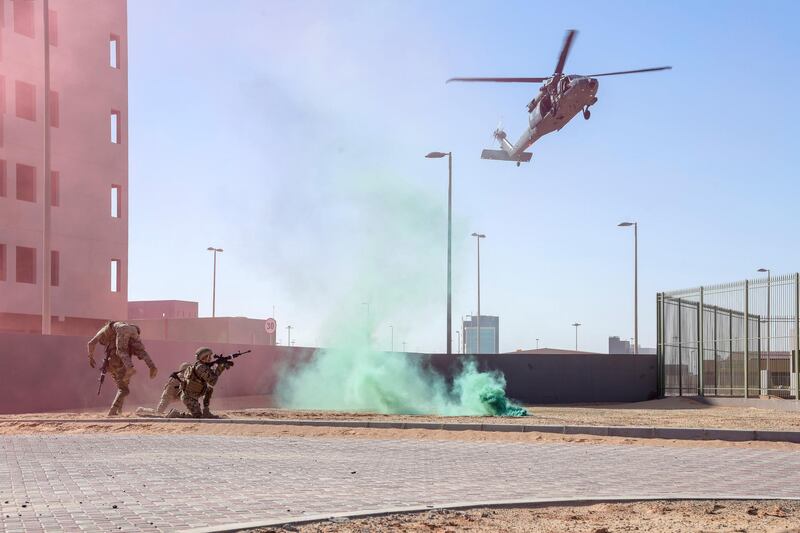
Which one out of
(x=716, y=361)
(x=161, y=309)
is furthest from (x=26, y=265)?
(x=161, y=309)

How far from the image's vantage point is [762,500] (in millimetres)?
8992

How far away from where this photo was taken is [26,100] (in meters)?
45.4

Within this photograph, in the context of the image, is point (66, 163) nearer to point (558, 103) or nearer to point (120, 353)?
point (558, 103)

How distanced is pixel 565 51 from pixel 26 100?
82.2 feet

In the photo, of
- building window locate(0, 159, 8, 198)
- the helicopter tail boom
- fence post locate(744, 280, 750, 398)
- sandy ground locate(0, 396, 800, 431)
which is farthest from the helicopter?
building window locate(0, 159, 8, 198)

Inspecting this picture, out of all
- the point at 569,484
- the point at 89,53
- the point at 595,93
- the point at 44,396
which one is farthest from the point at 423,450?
the point at 89,53

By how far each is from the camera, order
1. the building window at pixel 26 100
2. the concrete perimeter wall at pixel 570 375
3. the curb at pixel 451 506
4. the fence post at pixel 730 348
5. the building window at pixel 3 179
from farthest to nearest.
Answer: the building window at pixel 26 100, the building window at pixel 3 179, the concrete perimeter wall at pixel 570 375, the fence post at pixel 730 348, the curb at pixel 451 506

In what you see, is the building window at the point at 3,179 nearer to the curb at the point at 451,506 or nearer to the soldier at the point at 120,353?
the soldier at the point at 120,353

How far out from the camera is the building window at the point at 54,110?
4575 cm

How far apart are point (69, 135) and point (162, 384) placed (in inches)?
874

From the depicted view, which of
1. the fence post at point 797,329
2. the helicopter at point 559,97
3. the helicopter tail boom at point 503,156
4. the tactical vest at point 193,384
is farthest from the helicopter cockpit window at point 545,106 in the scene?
the tactical vest at point 193,384

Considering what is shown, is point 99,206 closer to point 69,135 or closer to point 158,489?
point 69,135

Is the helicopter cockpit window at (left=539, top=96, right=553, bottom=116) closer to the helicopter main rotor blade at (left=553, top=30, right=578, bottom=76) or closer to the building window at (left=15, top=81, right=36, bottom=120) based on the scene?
the helicopter main rotor blade at (left=553, top=30, right=578, bottom=76)

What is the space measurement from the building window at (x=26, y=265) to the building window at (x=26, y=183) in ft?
7.47
